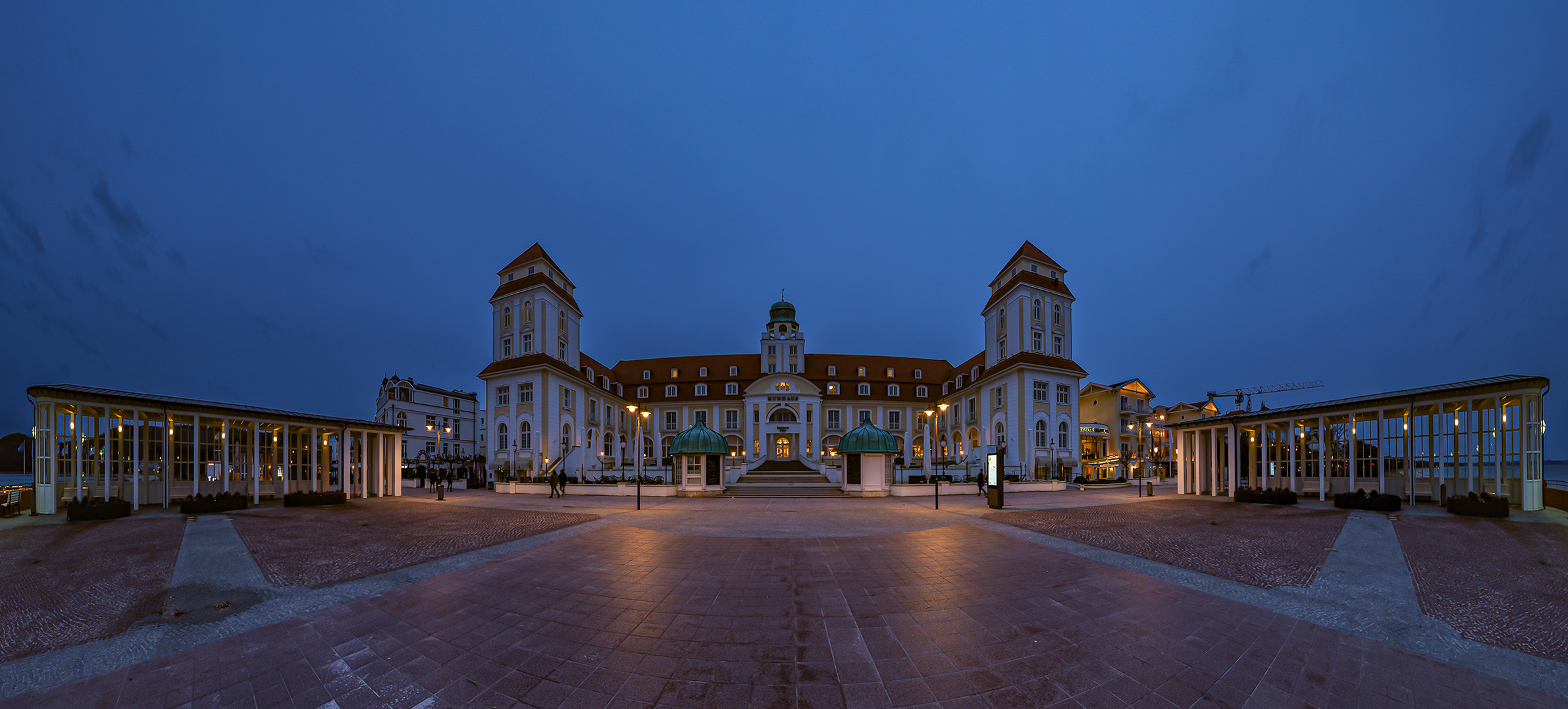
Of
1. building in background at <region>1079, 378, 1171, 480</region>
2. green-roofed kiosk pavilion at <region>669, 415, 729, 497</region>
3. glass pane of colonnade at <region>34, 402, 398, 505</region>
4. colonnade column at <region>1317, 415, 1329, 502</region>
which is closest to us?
glass pane of colonnade at <region>34, 402, 398, 505</region>

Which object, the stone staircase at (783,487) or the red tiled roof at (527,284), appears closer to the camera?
the stone staircase at (783,487)

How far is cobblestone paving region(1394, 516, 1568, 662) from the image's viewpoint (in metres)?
6.28

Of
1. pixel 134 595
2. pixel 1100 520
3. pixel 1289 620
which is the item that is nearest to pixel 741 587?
pixel 1289 620

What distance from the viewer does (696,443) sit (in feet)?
91.1

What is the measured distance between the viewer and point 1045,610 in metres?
6.99

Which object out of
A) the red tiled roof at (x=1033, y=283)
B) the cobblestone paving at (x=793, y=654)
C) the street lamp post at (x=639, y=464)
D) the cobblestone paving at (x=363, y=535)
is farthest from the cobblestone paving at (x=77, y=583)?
the red tiled roof at (x=1033, y=283)

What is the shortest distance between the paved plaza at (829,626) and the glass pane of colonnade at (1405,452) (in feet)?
32.7

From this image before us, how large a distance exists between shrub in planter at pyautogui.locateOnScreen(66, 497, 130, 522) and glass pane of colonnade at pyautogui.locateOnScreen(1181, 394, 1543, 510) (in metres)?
45.6

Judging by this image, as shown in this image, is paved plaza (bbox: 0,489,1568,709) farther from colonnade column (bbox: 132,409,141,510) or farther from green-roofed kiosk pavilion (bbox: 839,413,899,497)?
green-roofed kiosk pavilion (bbox: 839,413,899,497)

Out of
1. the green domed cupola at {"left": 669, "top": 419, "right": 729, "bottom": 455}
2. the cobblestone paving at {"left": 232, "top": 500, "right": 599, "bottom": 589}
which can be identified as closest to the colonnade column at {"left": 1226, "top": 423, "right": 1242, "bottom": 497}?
the green domed cupola at {"left": 669, "top": 419, "right": 729, "bottom": 455}

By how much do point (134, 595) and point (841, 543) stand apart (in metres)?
12.0

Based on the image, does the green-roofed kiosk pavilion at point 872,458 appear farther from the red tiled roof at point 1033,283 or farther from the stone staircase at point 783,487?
the red tiled roof at point 1033,283

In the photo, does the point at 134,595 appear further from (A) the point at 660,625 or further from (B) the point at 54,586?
(A) the point at 660,625

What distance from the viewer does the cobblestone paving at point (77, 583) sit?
6.23 meters
